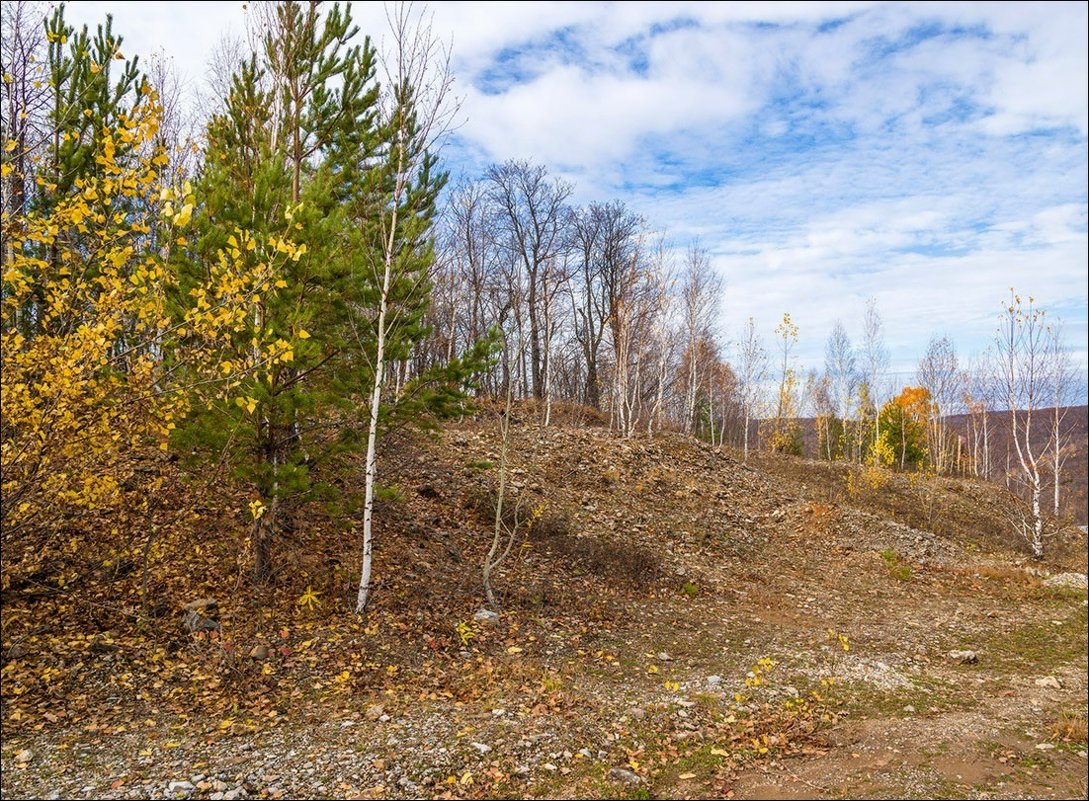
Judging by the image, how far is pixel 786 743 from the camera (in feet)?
19.4

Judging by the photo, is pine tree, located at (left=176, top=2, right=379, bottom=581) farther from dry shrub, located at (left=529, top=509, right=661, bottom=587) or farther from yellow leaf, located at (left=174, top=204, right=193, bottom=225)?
dry shrub, located at (left=529, top=509, right=661, bottom=587)

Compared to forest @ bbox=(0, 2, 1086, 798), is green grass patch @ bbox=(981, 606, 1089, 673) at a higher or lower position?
lower

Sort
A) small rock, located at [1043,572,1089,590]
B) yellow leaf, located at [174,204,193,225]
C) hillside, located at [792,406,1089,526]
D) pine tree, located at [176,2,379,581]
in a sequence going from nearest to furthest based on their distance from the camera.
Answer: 1. yellow leaf, located at [174,204,193,225]
2. pine tree, located at [176,2,379,581]
3. small rock, located at [1043,572,1089,590]
4. hillside, located at [792,406,1089,526]

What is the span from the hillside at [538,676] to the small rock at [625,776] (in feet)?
0.11

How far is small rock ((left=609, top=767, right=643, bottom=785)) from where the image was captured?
517 cm

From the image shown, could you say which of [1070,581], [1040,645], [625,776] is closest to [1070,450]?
[1070,581]

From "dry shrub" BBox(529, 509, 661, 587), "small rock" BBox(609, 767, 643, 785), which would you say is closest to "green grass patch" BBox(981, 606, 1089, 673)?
"dry shrub" BBox(529, 509, 661, 587)

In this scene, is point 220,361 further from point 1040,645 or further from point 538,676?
point 1040,645

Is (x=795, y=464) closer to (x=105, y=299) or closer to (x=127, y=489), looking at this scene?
(x=127, y=489)

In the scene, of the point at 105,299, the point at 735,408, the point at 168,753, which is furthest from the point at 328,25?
the point at 735,408

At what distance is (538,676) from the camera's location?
7.48 m

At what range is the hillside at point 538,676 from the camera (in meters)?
5.17

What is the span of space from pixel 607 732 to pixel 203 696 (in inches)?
163

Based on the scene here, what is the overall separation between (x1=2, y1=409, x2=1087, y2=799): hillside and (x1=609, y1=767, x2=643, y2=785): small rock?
0.03m
